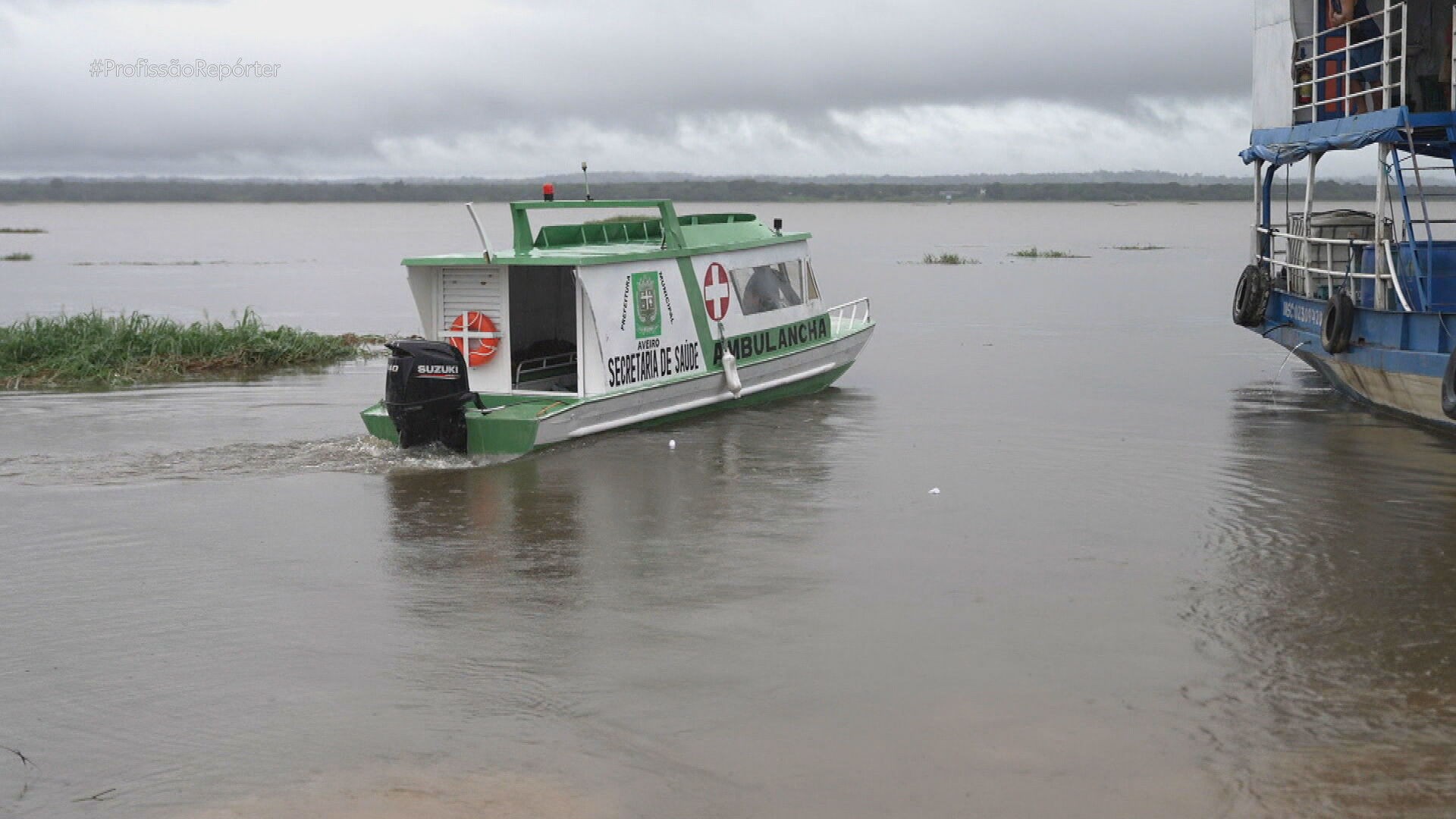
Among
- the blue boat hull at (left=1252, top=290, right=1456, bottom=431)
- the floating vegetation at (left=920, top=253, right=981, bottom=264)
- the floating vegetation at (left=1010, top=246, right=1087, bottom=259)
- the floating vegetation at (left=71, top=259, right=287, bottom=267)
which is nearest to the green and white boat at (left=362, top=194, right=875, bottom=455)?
the blue boat hull at (left=1252, top=290, right=1456, bottom=431)

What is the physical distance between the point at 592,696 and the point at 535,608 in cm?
180

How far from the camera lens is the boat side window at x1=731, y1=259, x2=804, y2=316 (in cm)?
1797

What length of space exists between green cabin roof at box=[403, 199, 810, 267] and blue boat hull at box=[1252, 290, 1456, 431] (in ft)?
20.8

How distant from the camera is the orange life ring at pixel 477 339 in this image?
1576cm

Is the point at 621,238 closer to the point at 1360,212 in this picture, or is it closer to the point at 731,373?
the point at 731,373

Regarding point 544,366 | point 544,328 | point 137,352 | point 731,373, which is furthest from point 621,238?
point 137,352

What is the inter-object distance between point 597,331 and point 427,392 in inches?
80.3

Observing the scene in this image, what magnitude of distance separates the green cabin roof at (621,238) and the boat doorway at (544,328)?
0.40m

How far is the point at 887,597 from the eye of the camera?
9828mm

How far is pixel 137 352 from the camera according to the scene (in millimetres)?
21266

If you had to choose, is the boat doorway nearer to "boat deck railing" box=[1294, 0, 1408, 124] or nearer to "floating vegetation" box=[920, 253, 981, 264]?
"boat deck railing" box=[1294, 0, 1408, 124]

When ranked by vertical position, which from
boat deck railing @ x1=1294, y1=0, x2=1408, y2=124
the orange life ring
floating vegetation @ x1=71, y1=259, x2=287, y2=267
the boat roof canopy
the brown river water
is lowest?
the brown river water

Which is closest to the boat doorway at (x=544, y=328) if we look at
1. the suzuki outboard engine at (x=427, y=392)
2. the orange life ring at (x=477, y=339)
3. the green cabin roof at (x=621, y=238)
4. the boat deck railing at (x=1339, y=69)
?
the green cabin roof at (x=621, y=238)

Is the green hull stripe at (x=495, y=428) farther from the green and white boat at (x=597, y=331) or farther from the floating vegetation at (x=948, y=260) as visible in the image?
the floating vegetation at (x=948, y=260)
